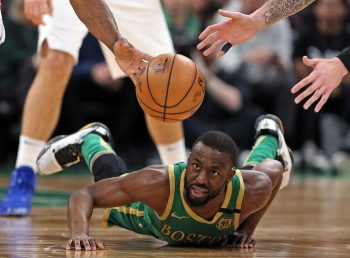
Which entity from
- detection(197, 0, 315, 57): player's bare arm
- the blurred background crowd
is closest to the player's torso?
detection(197, 0, 315, 57): player's bare arm

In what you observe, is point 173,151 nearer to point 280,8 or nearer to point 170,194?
point 280,8

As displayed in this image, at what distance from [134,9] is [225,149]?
75.7 inches

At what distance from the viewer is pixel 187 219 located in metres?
4.31

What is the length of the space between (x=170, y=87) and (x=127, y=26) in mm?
1614

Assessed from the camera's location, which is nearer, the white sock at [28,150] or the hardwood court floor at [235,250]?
the hardwood court floor at [235,250]

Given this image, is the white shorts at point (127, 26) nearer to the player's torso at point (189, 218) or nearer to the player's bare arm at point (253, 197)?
the player's bare arm at point (253, 197)

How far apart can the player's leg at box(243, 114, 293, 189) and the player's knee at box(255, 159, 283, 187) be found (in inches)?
9.2

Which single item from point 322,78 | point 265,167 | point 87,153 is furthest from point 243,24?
point 87,153

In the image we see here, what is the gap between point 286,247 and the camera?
4500 mm

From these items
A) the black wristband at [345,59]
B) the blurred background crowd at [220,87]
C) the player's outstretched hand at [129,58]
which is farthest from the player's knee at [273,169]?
the blurred background crowd at [220,87]

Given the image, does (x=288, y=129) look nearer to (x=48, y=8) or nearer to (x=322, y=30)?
(x=322, y=30)

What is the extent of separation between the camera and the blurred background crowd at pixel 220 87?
10.3 meters

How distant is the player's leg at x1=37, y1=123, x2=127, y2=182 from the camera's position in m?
4.96

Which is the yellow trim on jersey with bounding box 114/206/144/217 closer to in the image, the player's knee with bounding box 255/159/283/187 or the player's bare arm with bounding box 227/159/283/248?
the player's bare arm with bounding box 227/159/283/248
